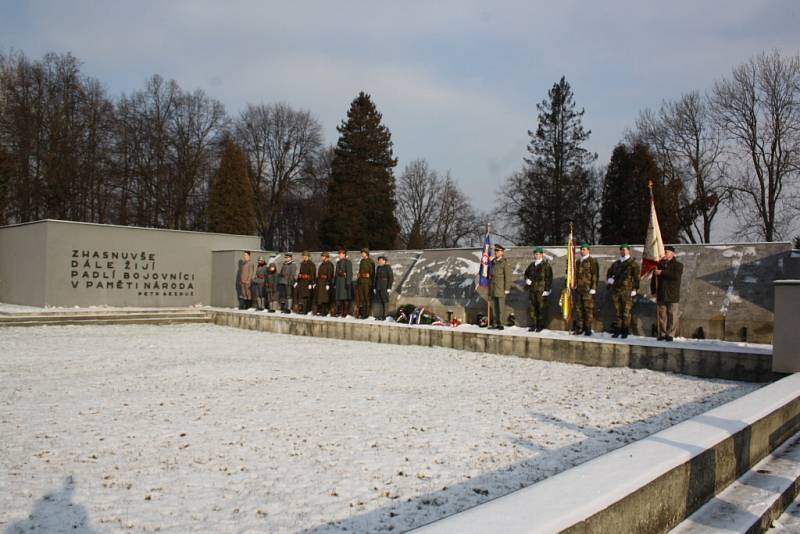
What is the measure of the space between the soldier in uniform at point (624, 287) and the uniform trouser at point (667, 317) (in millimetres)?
552

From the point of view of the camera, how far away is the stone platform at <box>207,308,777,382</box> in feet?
26.7

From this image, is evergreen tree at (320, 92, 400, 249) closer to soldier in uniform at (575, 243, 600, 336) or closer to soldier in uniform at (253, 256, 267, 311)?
soldier in uniform at (253, 256, 267, 311)

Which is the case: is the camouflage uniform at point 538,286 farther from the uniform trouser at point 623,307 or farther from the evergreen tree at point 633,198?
the evergreen tree at point 633,198

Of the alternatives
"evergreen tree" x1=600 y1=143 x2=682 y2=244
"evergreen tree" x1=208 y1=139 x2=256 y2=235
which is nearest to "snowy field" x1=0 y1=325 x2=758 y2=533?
"evergreen tree" x1=600 y1=143 x2=682 y2=244

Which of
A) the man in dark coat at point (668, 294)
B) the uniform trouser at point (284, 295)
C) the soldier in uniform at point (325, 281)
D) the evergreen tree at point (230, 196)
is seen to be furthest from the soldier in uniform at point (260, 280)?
the evergreen tree at point (230, 196)

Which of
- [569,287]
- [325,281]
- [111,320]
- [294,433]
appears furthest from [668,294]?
[111,320]

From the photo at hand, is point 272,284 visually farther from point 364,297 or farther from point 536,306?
point 536,306

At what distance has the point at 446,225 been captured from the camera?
159 ft

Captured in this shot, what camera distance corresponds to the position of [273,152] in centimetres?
4434

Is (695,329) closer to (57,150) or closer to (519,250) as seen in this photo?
(519,250)

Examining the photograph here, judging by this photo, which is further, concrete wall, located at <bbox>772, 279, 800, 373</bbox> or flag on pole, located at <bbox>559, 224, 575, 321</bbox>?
flag on pole, located at <bbox>559, 224, 575, 321</bbox>

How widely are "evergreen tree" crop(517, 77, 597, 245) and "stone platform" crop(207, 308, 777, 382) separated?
24.6m

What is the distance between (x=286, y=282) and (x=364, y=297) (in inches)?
115

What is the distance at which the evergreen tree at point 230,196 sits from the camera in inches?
1478
